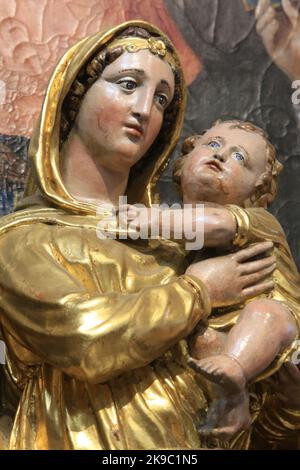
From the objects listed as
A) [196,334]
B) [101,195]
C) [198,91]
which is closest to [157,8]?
[198,91]

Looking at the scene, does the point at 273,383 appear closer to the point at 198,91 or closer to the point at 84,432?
the point at 84,432

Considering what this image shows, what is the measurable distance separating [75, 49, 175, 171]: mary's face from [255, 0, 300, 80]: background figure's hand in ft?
4.03

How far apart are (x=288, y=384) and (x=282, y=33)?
6.24 feet

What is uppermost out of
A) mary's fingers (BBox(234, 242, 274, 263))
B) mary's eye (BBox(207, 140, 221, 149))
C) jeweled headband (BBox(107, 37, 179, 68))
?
jeweled headband (BBox(107, 37, 179, 68))

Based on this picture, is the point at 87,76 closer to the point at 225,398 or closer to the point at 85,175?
the point at 85,175

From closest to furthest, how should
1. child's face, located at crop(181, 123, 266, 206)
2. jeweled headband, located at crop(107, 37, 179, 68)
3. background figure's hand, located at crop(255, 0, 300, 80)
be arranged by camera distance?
child's face, located at crop(181, 123, 266, 206) → jeweled headband, located at crop(107, 37, 179, 68) → background figure's hand, located at crop(255, 0, 300, 80)

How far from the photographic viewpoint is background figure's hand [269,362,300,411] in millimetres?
2764

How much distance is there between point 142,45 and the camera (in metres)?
3.06

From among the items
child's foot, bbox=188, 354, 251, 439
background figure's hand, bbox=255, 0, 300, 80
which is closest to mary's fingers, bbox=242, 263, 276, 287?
child's foot, bbox=188, 354, 251, 439

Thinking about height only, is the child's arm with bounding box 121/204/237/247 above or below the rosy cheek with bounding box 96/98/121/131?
below

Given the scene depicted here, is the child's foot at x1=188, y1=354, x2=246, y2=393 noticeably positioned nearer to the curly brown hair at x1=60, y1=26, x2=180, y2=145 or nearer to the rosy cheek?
the rosy cheek

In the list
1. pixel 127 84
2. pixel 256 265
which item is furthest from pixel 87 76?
pixel 256 265

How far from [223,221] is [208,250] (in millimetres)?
144

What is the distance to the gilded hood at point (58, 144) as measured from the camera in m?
2.94
